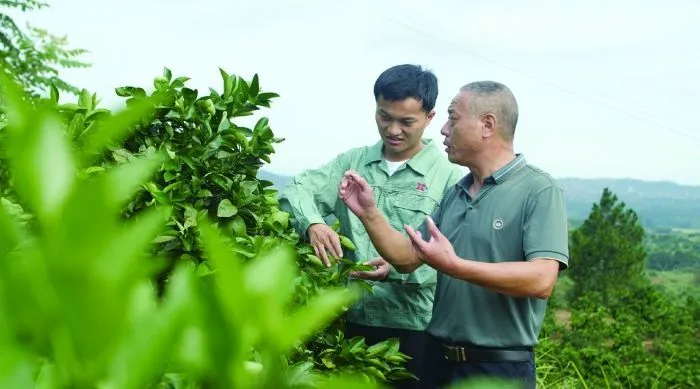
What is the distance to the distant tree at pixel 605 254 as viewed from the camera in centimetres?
2772

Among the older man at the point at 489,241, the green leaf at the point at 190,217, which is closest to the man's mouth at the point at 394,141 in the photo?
the older man at the point at 489,241

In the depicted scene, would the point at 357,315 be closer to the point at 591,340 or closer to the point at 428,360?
the point at 428,360

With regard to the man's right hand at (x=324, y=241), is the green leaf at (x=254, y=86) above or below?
above

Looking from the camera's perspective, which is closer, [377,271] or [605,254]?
[377,271]

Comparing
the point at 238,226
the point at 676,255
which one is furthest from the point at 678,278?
the point at 238,226

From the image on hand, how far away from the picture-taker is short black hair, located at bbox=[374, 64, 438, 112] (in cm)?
419

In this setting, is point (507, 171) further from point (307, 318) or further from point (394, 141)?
point (307, 318)

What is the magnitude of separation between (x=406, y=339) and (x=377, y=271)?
18.1 inches

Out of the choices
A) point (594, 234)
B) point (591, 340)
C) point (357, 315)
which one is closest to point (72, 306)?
point (357, 315)

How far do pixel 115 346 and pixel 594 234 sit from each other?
96.7 feet

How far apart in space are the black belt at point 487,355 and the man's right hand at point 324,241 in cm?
64

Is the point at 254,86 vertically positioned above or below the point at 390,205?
above

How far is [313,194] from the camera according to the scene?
13.8 ft

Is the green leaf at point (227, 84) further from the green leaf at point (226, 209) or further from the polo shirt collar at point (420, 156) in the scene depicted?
the polo shirt collar at point (420, 156)
